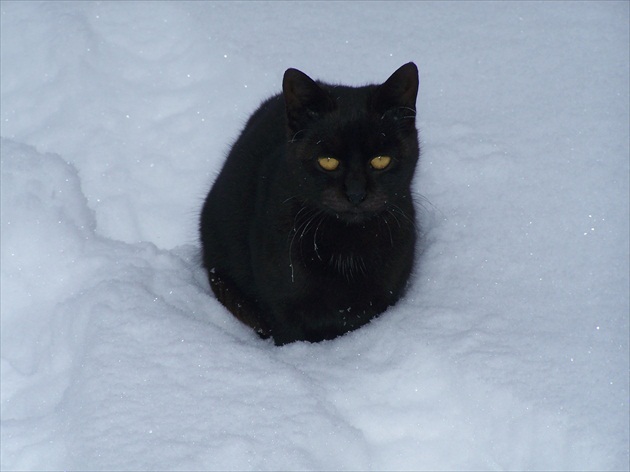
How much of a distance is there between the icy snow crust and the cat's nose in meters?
0.55

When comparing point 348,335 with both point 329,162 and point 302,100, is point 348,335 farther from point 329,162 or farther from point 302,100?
point 302,100

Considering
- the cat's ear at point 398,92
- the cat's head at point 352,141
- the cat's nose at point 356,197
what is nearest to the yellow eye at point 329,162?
the cat's head at point 352,141

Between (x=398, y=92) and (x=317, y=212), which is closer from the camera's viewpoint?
(x=398, y=92)

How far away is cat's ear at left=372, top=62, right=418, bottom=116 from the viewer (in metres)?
2.37

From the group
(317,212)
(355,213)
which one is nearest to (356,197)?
(355,213)

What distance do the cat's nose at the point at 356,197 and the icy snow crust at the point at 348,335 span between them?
55 centimetres

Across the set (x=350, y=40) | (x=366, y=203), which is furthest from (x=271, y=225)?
(x=350, y=40)

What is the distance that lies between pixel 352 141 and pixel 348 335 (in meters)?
0.78

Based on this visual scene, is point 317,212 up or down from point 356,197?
down

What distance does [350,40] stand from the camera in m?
3.81

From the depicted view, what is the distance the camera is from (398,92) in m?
2.42

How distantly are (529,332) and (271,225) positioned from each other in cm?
100

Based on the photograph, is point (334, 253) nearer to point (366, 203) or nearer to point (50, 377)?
point (366, 203)

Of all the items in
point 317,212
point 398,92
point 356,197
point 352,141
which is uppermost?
point 398,92
